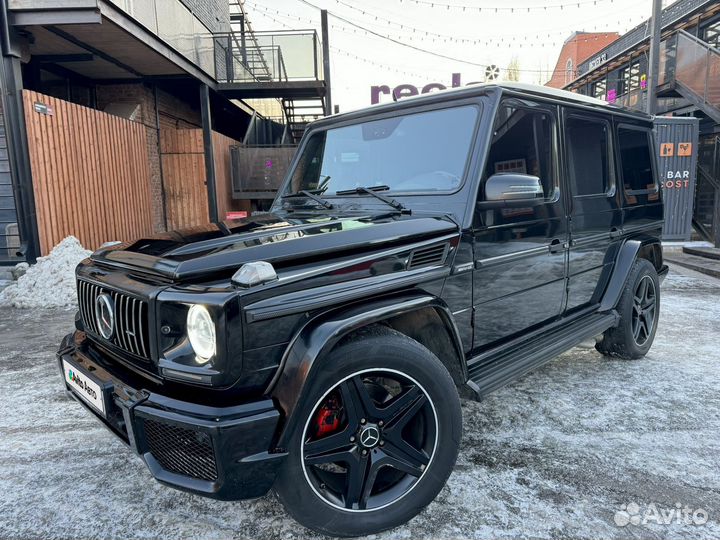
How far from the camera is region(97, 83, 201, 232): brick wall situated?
11.4m

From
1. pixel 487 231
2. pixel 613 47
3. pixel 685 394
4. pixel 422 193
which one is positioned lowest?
pixel 685 394

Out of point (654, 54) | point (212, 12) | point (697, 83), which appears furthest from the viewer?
point (212, 12)

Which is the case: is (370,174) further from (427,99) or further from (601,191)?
(601,191)

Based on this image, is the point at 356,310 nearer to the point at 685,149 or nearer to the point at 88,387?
the point at 88,387

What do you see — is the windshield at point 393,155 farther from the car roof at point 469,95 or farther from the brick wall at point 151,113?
the brick wall at point 151,113

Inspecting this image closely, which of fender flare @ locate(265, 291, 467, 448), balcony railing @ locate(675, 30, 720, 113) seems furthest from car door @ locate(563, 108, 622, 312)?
balcony railing @ locate(675, 30, 720, 113)

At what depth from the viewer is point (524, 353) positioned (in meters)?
2.94

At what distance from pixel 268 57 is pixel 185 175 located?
3921 mm

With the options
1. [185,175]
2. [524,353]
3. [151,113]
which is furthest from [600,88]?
[524,353]

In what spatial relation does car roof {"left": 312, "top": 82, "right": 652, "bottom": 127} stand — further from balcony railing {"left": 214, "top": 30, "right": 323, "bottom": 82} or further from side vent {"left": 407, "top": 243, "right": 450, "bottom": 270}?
balcony railing {"left": 214, "top": 30, "right": 323, "bottom": 82}

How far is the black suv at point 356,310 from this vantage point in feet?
5.91

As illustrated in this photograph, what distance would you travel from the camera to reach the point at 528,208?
9.56 feet

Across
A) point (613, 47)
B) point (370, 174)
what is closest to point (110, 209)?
point (370, 174)

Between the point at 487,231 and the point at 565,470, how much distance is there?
4.37ft
